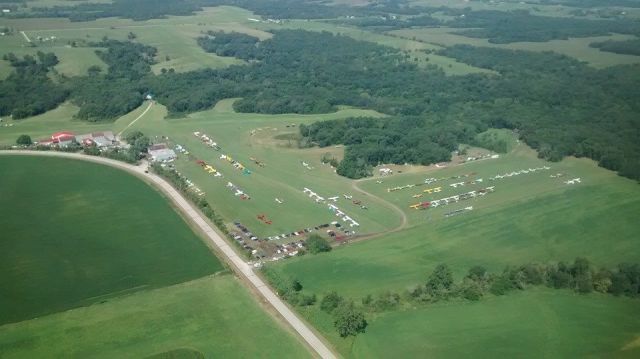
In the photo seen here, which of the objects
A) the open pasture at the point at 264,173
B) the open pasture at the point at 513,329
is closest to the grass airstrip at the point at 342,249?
the open pasture at the point at 513,329

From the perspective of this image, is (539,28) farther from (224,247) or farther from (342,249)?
(224,247)

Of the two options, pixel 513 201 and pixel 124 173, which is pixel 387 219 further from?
pixel 124 173

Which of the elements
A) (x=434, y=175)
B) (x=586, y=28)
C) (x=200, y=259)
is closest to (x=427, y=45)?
(x=586, y=28)

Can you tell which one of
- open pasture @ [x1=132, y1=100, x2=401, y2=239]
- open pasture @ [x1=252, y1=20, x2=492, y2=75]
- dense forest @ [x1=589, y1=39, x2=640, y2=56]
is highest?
dense forest @ [x1=589, y1=39, x2=640, y2=56]

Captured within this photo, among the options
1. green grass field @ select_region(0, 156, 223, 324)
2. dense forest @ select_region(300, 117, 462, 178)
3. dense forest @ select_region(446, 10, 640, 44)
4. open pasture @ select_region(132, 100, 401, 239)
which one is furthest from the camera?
dense forest @ select_region(446, 10, 640, 44)

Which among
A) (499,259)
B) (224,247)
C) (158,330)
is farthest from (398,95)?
(158,330)

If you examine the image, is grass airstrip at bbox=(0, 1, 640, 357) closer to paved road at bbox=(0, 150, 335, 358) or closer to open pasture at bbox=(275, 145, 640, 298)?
open pasture at bbox=(275, 145, 640, 298)

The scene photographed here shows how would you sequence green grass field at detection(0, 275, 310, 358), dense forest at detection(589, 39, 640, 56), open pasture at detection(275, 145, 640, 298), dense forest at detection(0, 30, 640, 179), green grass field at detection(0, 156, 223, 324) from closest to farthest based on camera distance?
green grass field at detection(0, 275, 310, 358), green grass field at detection(0, 156, 223, 324), open pasture at detection(275, 145, 640, 298), dense forest at detection(0, 30, 640, 179), dense forest at detection(589, 39, 640, 56)

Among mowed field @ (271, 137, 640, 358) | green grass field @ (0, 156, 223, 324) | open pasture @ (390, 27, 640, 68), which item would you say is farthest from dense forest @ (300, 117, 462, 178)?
open pasture @ (390, 27, 640, 68)
